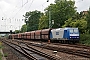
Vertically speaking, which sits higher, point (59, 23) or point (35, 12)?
point (35, 12)

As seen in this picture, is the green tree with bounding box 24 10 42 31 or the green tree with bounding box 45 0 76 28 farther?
the green tree with bounding box 24 10 42 31

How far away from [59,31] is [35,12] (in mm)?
94382

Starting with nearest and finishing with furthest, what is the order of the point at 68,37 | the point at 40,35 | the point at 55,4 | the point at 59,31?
the point at 68,37
the point at 59,31
the point at 40,35
the point at 55,4

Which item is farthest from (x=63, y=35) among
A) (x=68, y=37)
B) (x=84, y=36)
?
(x=84, y=36)

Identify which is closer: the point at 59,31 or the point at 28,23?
the point at 59,31

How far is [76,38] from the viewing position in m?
36.2

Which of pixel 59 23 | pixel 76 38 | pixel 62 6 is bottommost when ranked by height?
pixel 76 38

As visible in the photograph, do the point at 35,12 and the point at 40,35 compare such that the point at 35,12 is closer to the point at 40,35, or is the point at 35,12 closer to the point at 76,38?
the point at 40,35

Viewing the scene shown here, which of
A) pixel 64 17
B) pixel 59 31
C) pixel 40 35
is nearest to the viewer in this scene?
pixel 59 31

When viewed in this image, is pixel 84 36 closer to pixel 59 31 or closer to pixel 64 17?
pixel 59 31

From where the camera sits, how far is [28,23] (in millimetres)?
127750

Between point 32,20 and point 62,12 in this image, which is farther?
point 32,20

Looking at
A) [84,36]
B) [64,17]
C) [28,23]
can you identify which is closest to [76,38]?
[84,36]

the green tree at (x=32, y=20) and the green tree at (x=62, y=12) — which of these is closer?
the green tree at (x=62, y=12)
